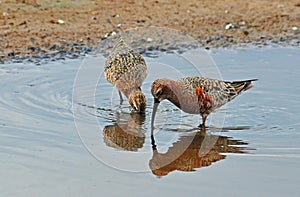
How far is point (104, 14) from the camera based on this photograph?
44.0 ft

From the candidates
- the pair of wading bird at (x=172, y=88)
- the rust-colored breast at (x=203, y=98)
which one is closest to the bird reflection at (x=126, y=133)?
the pair of wading bird at (x=172, y=88)

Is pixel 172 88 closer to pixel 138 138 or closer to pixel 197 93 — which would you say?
pixel 197 93

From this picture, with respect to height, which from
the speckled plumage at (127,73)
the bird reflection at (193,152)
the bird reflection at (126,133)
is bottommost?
the bird reflection at (126,133)

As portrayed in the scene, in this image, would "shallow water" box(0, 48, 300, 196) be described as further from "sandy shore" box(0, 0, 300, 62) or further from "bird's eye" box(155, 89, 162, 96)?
"sandy shore" box(0, 0, 300, 62)

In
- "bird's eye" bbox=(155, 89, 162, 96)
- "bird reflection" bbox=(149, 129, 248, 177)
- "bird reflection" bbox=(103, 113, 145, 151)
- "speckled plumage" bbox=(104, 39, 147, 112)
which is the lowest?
"bird reflection" bbox=(103, 113, 145, 151)

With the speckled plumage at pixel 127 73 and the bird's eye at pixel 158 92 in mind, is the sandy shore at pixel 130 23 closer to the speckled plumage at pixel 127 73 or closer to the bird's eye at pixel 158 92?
the speckled plumage at pixel 127 73

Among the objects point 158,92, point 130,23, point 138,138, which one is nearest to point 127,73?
point 158,92

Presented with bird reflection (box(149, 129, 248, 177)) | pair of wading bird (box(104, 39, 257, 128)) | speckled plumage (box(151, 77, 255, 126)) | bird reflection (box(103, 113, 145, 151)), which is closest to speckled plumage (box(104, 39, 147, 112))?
pair of wading bird (box(104, 39, 257, 128))

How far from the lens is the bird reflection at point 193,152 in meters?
6.61

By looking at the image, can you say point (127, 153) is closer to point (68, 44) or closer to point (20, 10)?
point (68, 44)

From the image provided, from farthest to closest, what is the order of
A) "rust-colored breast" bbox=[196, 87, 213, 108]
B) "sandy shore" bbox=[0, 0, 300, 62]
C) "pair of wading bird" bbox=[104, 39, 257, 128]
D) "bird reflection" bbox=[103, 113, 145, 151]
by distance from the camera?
"sandy shore" bbox=[0, 0, 300, 62], "rust-colored breast" bbox=[196, 87, 213, 108], "pair of wading bird" bbox=[104, 39, 257, 128], "bird reflection" bbox=[103, 113, 145, 151]

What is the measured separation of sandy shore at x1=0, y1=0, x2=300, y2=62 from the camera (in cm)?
1172

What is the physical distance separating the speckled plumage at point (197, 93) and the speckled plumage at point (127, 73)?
2.31 ft

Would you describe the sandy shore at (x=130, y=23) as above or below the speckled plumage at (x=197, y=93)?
below
